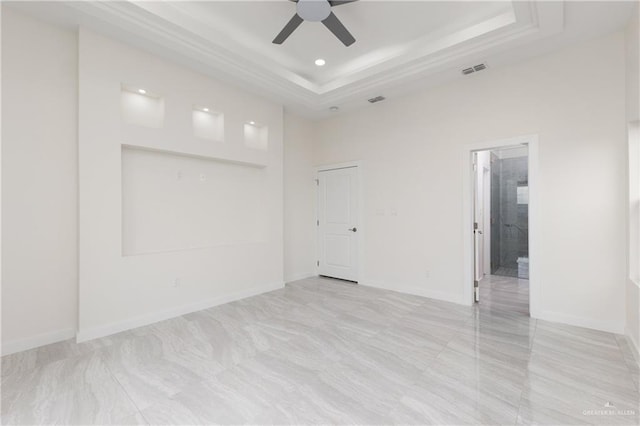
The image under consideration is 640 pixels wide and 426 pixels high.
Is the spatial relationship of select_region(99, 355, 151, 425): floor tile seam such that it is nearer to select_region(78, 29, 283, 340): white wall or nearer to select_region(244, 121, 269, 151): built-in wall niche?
select_region(78, 29, 283, 340): white wall

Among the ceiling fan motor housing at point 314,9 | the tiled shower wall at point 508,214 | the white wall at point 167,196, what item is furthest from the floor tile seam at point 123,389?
the tiled shower wall at point 508,214

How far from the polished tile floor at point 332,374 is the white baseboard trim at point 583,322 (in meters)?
0.13

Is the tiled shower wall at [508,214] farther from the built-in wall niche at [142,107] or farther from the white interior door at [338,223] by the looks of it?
the built-in wall niche at [142,107]

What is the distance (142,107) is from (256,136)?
1793mm

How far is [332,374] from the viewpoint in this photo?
234cm

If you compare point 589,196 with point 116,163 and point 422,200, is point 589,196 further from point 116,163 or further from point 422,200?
point 116,163

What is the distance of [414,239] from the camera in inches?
179

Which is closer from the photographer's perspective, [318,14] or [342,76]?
[318,14]

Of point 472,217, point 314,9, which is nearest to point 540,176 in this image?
point 472,217

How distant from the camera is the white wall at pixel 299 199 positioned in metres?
5.48

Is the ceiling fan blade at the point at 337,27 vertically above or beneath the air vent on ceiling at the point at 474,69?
above

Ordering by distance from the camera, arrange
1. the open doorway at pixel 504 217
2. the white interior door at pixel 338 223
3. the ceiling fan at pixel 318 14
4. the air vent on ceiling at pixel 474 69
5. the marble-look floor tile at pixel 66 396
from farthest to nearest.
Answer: the open doorway at pixel 504 217 < the white interior door at pixel 338 223 < the air vent on ceiling at pixel 474 69 < the ceiling fan at pixel 318 14 < the marble-look floor tile at pixel 66 396

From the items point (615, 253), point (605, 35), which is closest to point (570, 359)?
point (615, 253)

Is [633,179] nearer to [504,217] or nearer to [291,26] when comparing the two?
[291,26]
